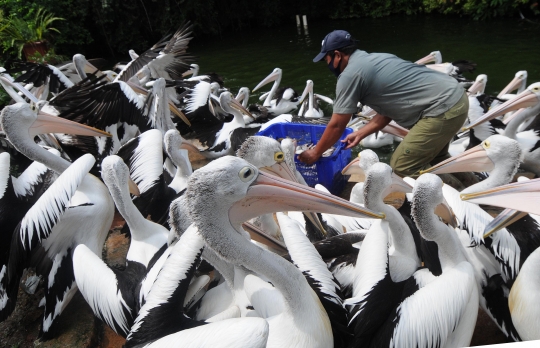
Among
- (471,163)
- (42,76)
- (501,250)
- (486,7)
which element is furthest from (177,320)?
(486,7)

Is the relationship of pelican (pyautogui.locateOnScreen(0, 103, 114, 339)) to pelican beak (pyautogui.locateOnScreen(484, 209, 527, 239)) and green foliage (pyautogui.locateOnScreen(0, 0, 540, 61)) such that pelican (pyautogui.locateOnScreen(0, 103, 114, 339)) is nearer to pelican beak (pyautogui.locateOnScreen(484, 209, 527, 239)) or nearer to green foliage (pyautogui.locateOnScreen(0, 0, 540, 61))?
pelican beak (pyautogui.locateOnScreen(484, 209, 527, 239))

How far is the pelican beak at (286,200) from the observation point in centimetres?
152

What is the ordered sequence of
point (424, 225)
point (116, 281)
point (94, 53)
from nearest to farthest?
point (424, 225) → point (116, 281) → point (94, 53)

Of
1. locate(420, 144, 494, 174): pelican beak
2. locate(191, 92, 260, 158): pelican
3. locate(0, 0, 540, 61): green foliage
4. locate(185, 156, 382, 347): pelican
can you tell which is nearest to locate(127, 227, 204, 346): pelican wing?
locate(185, 156, 382, 347): pelican

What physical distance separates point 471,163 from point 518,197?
124cm

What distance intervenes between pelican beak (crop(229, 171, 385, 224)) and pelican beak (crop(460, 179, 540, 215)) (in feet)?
1.46

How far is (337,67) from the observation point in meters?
3.00

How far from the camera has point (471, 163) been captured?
2.70m

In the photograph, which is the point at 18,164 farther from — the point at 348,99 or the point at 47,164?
the point at 348,99

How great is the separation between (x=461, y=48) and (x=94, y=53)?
12125 mm

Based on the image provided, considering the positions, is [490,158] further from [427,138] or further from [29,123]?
[29,123]

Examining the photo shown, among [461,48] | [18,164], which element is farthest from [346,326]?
[461,48]

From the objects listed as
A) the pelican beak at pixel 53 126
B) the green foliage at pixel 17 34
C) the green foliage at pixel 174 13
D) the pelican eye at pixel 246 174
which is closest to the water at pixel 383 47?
the green foliage at pixel 174 13

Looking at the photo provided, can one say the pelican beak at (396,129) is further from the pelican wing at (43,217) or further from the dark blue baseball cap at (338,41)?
the pelican wing at (43,217)
